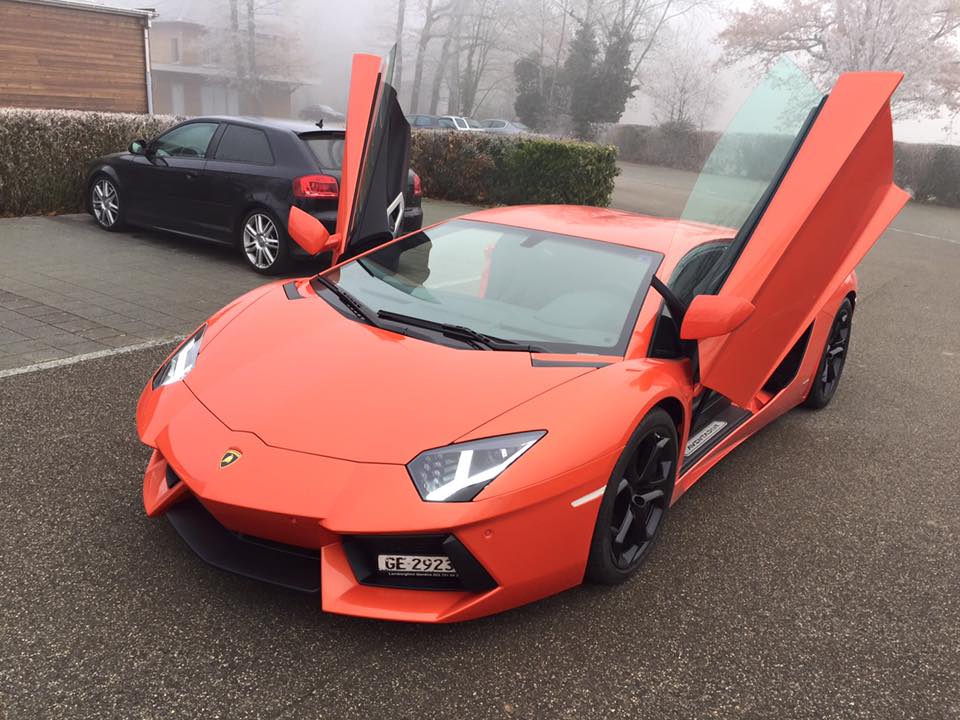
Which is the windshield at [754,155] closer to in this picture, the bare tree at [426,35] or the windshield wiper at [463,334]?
the windshield wiper at [463,334]

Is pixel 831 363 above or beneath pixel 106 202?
above

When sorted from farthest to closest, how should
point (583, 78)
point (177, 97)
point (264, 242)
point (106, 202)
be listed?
point (177, 97) < point (583, 78) < point (106, 202) < point (264, 242)

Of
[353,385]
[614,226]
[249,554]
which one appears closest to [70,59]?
[614,226]

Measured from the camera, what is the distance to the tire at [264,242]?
25.5 feet

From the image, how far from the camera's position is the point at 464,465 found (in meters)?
2.44

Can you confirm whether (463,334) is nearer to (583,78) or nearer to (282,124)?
(282,124)

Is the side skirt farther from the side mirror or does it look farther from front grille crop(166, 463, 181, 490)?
front grille crop(166, 463, 181, 490)

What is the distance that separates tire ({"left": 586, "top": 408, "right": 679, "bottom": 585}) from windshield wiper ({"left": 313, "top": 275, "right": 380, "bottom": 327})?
111 cm

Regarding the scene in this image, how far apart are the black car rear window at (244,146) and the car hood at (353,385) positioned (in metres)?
5.21

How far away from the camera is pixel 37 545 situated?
287 centimetres

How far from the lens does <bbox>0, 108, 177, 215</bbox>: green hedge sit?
31.6 ft

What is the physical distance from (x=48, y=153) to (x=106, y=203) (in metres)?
1.49

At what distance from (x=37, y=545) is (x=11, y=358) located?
237 cm

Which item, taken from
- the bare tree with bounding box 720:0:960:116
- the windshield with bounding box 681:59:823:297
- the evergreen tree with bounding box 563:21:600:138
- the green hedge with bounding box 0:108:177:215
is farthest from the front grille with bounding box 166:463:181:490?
the evergreen tree with bounding box 563:21:600:138
